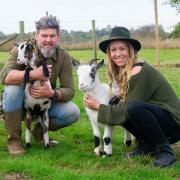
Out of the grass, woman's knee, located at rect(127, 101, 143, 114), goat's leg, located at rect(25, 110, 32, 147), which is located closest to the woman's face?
woman's knee, located at rect(127, 101, 143, 114)

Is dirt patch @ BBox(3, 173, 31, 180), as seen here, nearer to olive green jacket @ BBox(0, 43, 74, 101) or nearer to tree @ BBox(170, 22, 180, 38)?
olive green jacket @ BBox(0, 43, 74, 101)

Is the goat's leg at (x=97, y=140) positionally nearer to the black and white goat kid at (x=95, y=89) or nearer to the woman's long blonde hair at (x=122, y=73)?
Answer: the black and white goat kid at (x=95, y=89)

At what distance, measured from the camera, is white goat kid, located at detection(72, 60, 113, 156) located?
18.2 feet

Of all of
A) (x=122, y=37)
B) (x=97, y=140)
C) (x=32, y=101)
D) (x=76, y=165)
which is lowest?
(x=76, y=165)

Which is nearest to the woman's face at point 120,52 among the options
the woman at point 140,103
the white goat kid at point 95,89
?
the woman at point 140,103

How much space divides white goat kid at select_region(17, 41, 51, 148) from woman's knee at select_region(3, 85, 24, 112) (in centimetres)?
10

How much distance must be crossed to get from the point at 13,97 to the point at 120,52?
4.69 feet

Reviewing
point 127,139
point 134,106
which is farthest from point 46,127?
point 134,106

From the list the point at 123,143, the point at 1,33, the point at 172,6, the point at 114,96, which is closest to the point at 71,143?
the point at 123,143

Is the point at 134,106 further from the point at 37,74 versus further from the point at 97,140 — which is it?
the point at 37,74

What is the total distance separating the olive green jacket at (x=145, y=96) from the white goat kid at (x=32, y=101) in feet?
2.95

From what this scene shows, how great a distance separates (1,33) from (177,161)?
712 inches

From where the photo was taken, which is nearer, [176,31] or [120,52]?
[120,52]

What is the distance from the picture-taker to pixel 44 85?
5887 mm
